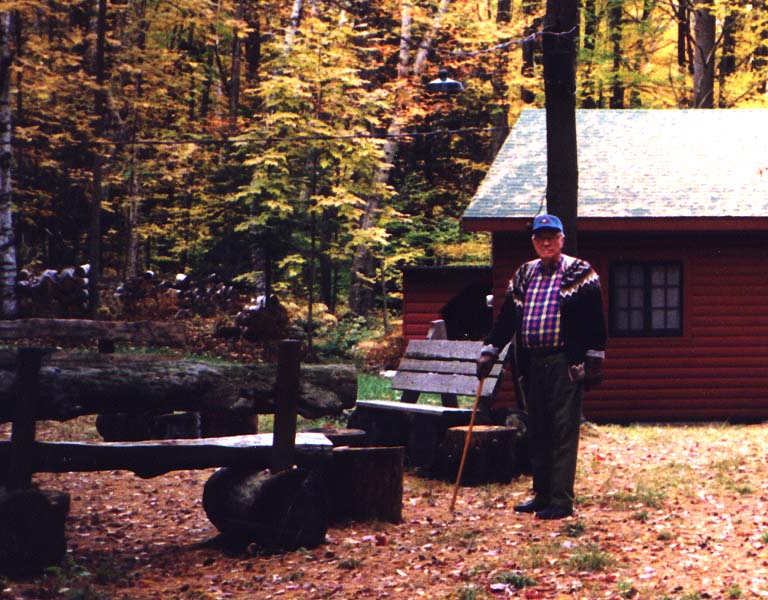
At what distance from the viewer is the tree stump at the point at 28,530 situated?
603 cm

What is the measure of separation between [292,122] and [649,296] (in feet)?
33.1

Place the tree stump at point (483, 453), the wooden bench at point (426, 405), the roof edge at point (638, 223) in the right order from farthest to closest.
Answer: the roof edge at point (638, 223)
the wooden bench at point (426, 405)
the tree stump at point (483, 453)

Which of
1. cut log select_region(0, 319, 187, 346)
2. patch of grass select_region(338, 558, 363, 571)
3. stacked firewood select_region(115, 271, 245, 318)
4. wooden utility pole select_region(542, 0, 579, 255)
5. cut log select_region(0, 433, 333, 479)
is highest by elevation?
wooden utility pole select_region(542, 0, 579, 255)

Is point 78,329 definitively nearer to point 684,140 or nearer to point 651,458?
point 651,458

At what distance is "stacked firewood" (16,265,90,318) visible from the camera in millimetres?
23703

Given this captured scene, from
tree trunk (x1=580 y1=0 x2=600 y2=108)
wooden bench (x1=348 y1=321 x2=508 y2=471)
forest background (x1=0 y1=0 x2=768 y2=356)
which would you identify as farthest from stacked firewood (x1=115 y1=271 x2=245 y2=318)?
wooden bench (x1=348 y1=321 x2=508 y2=471)

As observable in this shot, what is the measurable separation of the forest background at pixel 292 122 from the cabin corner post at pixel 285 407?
14350 millimetres

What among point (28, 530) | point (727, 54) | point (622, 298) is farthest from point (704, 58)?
point (28, 530)

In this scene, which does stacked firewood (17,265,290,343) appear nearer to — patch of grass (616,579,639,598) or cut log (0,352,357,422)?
cut log (0,352,357,422)

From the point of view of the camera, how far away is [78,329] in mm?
7973

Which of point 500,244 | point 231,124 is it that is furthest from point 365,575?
point 231,124

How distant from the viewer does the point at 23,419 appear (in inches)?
243

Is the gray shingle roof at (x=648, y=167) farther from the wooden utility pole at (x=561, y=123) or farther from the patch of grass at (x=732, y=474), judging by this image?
the patch of grass at (x=732, y=474)

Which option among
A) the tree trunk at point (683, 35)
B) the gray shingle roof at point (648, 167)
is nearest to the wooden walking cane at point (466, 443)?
the gray shingle roof at point (648, 167)
